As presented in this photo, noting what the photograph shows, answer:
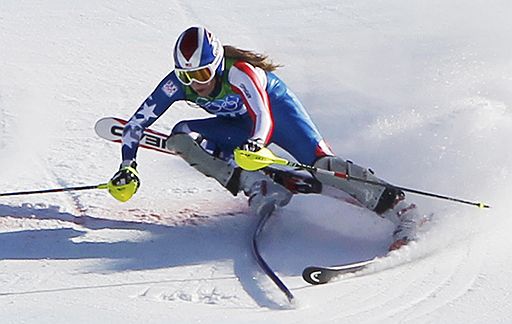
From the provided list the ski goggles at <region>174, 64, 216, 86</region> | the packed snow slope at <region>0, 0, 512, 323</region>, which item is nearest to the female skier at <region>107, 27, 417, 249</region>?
the ski goggles at <region>174, 64, 216, 86</region>

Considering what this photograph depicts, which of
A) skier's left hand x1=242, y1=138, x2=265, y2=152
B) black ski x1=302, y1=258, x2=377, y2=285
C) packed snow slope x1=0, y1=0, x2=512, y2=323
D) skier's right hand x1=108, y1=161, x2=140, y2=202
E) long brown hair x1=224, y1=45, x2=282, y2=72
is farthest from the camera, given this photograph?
long brown hair x1=224, y1=45, x2=282, y2=72

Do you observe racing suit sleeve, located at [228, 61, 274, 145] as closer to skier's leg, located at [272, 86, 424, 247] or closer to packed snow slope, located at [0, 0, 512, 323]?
skier's leg, located at [272, 86, 424, 247]

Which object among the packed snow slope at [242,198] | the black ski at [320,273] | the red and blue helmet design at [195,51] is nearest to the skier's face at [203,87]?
the red and blue helmet design at [195,51]

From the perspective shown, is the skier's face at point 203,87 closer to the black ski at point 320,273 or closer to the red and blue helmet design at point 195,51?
the red and blue helmet design at point 195,51

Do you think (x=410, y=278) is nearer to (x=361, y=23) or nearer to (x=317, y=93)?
(x=317, y=93)

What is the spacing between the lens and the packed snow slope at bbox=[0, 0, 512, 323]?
4.75 metres

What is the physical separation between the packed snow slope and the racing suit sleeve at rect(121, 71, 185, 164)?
39cm

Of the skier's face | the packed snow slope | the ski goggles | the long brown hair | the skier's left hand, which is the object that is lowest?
the packed snow slope

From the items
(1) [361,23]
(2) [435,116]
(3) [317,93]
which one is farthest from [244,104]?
(1) [361,23]

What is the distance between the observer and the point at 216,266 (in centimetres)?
521

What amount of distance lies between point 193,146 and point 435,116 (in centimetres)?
184

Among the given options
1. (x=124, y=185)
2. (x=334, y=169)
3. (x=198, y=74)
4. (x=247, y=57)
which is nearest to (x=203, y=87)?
(x=198, y=74)

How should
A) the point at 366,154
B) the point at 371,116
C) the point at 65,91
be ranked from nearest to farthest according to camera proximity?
1. the point at 366,154
2. the point at 371,116
3. the point at 65,91

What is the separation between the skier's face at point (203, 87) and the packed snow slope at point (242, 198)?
2.27ft
